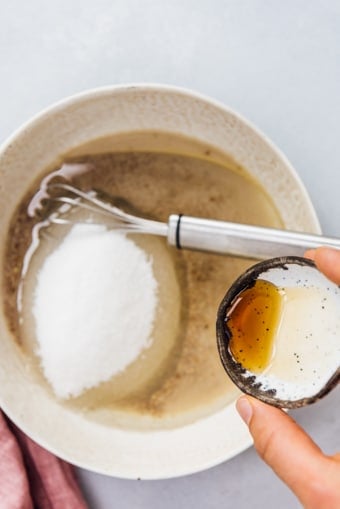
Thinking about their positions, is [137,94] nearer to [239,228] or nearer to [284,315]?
[239,228]

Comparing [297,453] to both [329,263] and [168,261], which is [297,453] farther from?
[168,261]

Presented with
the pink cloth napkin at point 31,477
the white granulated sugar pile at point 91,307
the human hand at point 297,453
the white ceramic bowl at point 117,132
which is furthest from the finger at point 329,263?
the pink cloth napkin at point 31,477

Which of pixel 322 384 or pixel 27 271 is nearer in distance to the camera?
pixel 322 384

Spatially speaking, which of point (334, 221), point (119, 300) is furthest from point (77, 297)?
point (334, 221)

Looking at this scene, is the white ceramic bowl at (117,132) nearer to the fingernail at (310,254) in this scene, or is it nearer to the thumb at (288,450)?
the fingernail at (310,254)

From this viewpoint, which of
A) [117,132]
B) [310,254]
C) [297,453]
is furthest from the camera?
[117,132]

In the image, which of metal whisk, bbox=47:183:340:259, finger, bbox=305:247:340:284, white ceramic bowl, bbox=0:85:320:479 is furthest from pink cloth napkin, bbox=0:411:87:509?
finger, bbox=305:247:340:284

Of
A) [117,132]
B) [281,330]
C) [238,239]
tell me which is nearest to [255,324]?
[281,330]
